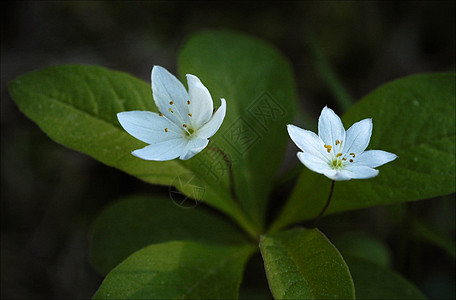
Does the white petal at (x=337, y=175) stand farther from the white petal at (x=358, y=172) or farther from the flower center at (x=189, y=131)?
the flower center at (x=189, y=131)

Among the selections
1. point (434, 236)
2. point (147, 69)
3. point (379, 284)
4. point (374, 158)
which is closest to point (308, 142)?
point (374, 158)

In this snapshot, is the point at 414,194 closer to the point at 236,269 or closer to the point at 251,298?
the point at 236,269

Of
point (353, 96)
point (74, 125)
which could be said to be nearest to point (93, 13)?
point (74, 125)

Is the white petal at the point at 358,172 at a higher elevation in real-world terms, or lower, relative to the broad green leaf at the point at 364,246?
higher

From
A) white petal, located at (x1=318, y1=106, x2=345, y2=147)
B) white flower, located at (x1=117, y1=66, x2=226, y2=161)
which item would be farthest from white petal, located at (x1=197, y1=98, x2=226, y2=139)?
white petal, located at (x1=318, y1=106, x2=345, y2=147)

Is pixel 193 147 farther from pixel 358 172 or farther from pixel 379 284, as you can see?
pixel 379 284

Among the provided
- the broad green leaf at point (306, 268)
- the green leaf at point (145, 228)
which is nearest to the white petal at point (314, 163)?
the broad green leaf at point (306, 268)

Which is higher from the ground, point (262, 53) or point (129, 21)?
point (262, 53)
